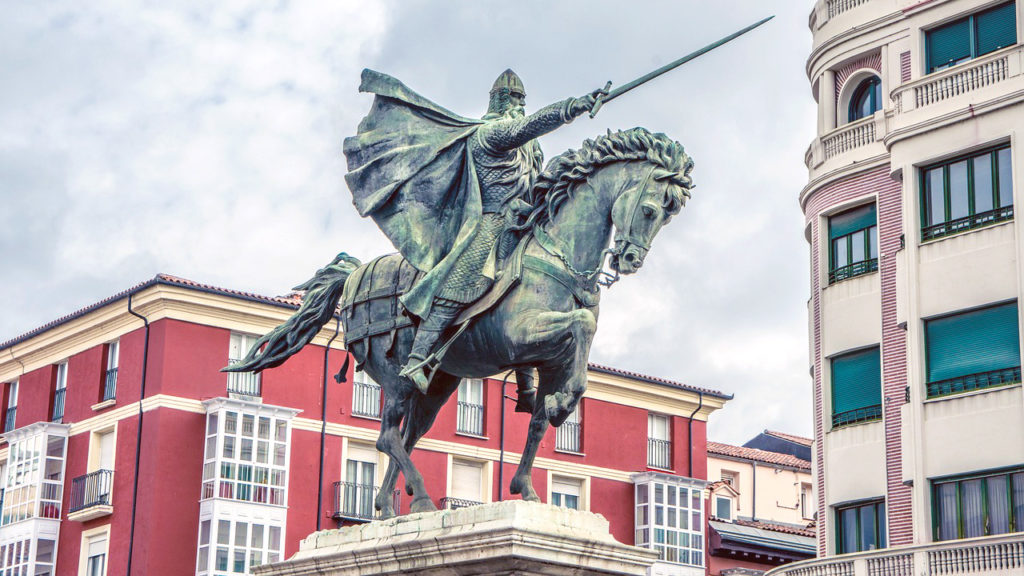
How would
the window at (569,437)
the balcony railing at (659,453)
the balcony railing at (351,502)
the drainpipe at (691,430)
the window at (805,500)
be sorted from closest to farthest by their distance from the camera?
the balcony railing at (351,502) < the window at (569,437) < the balcony railing at (659,453) < the drainpipe at (691,430) < the window at (805,500)

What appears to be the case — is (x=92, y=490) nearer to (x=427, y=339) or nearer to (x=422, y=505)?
(x=422, y=505)

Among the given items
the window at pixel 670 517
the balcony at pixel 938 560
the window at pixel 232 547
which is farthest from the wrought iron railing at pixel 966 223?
the window at pixel 670 517

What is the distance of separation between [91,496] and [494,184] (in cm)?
3682

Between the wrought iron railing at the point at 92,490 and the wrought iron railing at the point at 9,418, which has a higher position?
the wrought iron railing at the point at 9,418

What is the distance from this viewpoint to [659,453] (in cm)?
5738

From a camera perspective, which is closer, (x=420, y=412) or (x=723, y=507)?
(x=420, y=412)

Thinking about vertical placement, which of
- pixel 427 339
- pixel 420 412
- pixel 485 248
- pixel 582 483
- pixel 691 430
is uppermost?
pixel 691 430

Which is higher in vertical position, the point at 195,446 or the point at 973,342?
the point at 195,446

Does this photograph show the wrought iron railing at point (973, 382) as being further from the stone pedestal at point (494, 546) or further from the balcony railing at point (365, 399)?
the balcony railing at point (365, 399)

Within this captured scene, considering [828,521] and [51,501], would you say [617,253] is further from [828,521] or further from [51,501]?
[51,501]

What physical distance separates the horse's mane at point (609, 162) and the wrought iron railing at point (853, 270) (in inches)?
872

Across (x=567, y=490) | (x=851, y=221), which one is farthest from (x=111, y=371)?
(x=851, y=221)

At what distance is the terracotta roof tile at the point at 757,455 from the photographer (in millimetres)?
64375

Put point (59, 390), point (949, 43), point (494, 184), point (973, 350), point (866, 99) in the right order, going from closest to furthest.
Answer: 1. point (494, 184)
2. point (973, 350)
3. point (949, 43)
4. point (866, 99)
5. point (59, 390)
